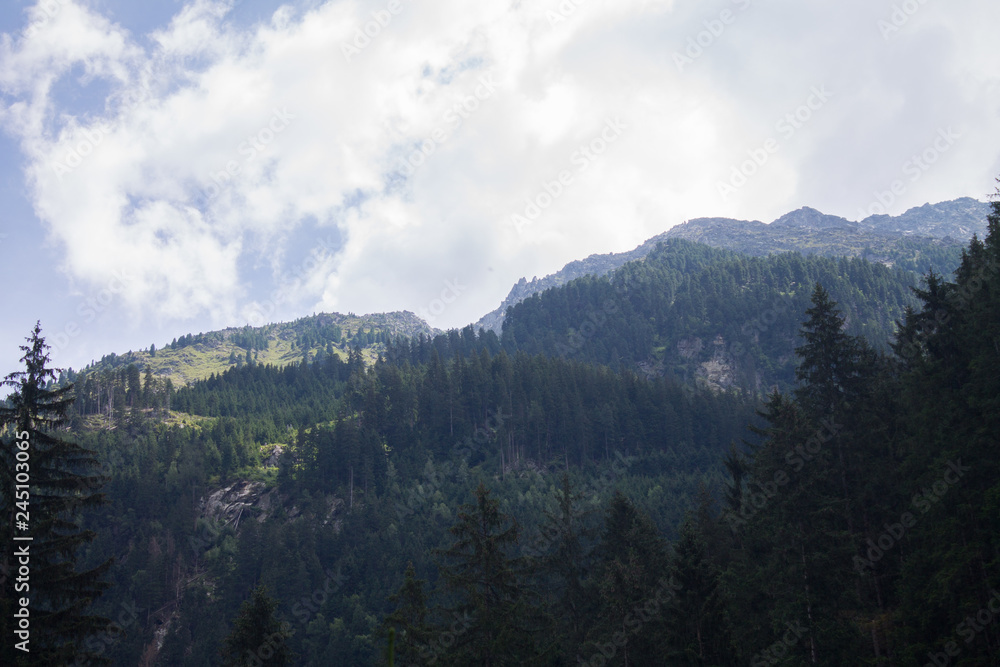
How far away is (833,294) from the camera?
183 metres

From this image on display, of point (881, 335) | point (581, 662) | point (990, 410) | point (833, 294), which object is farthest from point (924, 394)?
point (833, 294)

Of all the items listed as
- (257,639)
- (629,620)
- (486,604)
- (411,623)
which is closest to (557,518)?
(629,620)

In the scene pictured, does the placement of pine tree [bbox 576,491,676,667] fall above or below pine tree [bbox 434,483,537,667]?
below

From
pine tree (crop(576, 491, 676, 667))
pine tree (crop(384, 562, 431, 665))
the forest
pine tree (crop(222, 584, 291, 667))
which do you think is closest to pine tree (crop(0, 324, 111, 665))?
the forest

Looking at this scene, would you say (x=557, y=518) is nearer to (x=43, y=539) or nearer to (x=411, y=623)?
(x=411, y=623)

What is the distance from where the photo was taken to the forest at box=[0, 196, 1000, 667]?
25.8 metres

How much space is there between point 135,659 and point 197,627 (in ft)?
24.7

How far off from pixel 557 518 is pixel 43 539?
2918cm

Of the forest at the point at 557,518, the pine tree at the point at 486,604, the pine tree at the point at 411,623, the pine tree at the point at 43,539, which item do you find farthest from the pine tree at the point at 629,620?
the pine tree at the point at 43,539

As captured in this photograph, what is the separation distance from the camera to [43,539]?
21.0m

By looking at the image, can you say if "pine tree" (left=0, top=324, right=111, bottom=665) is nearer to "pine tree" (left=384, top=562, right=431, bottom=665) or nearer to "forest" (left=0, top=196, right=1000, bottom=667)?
"forest" (left=0, top=196, right=1000, bottom=667)

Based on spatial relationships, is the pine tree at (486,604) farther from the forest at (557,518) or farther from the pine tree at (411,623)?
the pine tree at (411,623)

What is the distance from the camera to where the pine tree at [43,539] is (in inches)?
749

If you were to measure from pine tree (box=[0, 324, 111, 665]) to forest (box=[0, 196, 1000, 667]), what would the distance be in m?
0.11
